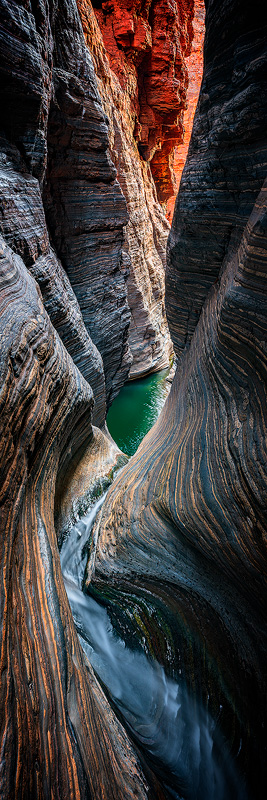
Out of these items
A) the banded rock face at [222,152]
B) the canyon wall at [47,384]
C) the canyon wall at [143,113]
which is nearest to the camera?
the canyon wall at [47,384]

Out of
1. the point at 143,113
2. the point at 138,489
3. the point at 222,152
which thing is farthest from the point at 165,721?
the point at 143,113

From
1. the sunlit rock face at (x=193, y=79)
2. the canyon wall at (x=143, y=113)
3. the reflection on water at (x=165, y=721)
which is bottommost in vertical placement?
the reflection on water at (x=165, y=721)

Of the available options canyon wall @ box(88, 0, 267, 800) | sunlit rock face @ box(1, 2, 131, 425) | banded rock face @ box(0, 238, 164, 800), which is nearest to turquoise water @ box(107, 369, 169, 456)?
sunlit rock face @ box(1, 2, 131, 425)

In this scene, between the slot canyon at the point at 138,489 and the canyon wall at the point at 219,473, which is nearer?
the slot canyon at the point at 138,489

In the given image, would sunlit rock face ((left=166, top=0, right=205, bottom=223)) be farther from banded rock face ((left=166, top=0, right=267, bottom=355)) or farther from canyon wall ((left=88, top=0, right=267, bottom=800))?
canyon wall ((left=88, top=0, right=267, bottom=800))

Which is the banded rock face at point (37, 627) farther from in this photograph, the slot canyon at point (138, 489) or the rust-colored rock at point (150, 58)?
the rust-colored rock at point (150, 58)

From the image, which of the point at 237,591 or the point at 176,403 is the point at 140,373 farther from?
the point at 237,591

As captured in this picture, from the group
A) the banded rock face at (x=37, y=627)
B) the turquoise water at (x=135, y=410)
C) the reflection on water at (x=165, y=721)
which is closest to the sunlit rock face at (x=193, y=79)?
the turquoise water at (x=135, y=410)
